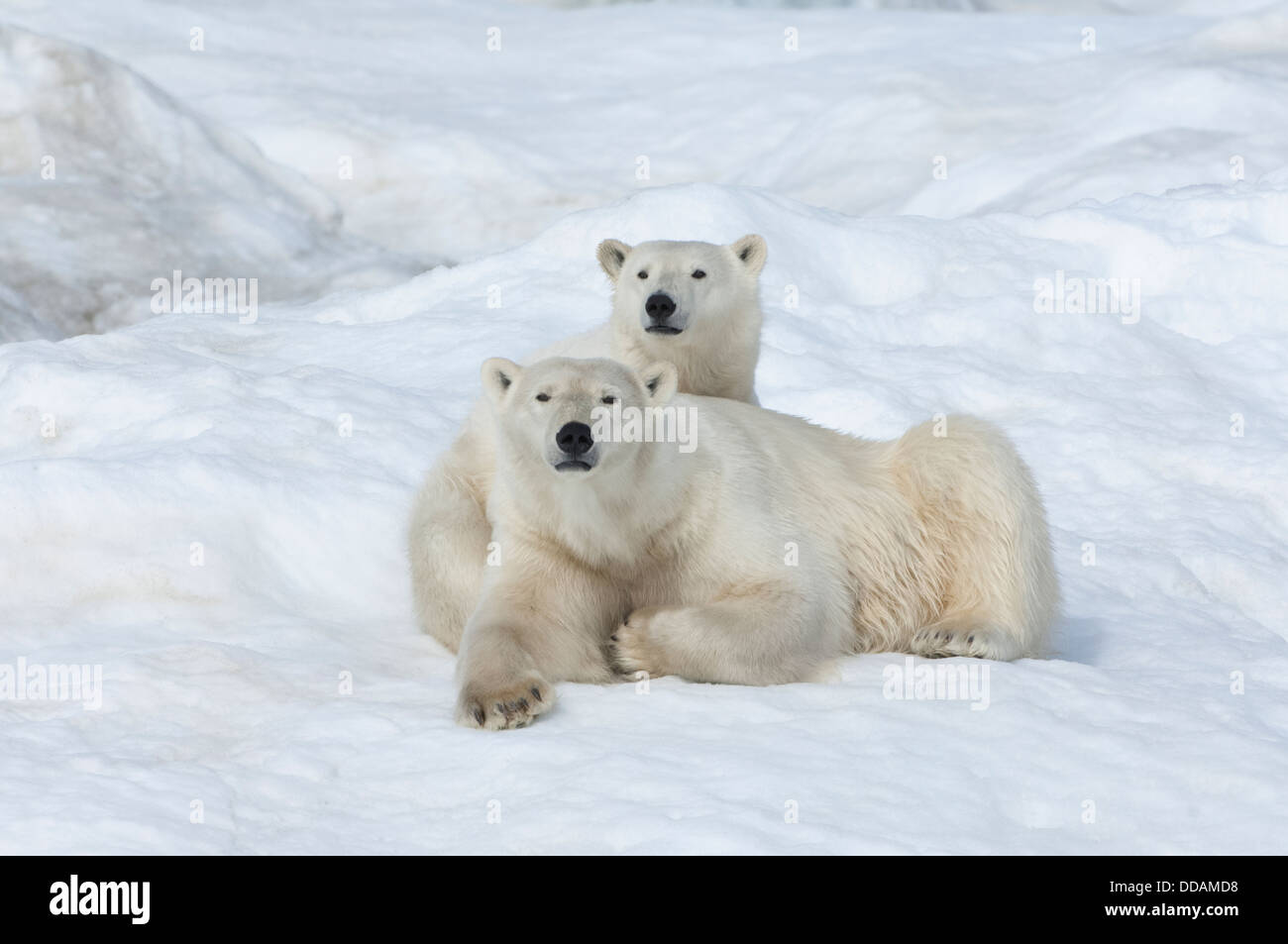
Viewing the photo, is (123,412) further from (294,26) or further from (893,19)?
(893,19)

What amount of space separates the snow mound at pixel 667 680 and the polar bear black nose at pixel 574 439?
0.61 m

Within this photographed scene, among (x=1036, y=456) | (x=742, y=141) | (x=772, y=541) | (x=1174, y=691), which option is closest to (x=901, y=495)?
(x=772, y=541)

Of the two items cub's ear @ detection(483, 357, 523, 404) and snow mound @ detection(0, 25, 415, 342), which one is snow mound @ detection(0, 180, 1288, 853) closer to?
cub's ear @ detection(483, 357, 523, 404)

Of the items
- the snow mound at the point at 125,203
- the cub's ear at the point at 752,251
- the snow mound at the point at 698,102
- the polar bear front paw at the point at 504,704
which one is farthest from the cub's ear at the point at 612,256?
the snow mound at the point at 698,102

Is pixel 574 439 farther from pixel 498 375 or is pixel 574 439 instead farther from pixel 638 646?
pixel 638 646

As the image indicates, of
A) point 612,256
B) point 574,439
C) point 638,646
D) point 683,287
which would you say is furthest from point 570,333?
point 574,439

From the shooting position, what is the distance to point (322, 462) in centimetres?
561

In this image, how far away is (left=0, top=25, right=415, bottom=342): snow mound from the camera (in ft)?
31.3

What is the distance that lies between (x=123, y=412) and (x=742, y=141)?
28.0 feet

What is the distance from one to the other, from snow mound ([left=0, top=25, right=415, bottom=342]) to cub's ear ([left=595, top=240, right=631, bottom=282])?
4.62 m

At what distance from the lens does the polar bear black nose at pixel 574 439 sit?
3855 mm

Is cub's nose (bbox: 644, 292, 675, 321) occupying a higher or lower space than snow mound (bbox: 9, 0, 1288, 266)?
lower

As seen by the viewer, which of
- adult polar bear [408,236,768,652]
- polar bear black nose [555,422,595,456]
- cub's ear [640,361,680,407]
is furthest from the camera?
adult polar bear [408,236,768,652]

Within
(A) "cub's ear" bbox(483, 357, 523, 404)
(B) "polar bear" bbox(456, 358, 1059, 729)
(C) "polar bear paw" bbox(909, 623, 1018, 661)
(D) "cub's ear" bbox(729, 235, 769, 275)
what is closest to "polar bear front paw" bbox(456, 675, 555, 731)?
Result: (B) "polar bear" bbox(456, 358, 1059, 729)
